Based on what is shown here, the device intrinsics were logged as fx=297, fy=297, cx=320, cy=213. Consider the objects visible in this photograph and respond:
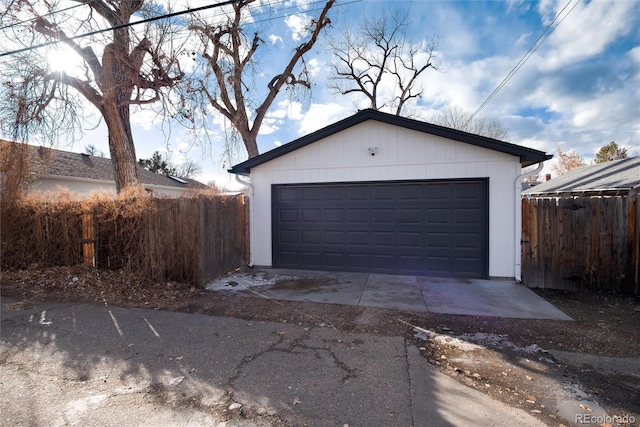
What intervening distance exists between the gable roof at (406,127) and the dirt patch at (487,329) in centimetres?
281

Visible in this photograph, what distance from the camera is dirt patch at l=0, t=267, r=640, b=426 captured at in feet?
8.67

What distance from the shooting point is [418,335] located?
376 cm

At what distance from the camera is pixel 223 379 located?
2803 mm

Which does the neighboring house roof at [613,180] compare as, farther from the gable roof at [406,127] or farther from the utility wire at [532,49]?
the utility wire at [532,49]

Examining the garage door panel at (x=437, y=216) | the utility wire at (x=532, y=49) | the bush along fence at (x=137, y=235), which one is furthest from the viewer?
the utility wire at (x=532, y=49)

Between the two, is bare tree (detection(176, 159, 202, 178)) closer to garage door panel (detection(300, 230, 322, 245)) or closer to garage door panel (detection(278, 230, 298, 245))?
garage door panel (detection(278, 230, 298, 245))

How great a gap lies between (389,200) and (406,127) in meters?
1.75

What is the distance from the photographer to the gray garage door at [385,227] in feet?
22.1

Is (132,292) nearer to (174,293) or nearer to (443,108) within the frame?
(174,293)

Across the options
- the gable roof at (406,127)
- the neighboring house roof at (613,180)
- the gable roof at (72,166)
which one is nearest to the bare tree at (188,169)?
the gable roof at (72,166)

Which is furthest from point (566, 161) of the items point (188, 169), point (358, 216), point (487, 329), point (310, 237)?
point (188, 169)

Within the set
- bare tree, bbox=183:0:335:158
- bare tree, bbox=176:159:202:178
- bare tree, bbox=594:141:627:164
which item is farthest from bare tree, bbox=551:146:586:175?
bare tree, bbox=176:159:202:178

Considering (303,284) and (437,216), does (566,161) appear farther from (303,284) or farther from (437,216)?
(303,284)

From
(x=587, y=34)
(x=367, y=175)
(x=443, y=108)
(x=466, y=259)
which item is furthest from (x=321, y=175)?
(x=443, y=108)
